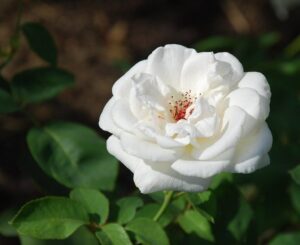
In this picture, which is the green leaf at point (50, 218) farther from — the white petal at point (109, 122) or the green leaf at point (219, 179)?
the green leaf at point (219, 179)

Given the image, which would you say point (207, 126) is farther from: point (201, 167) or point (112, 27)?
point (112, 27)

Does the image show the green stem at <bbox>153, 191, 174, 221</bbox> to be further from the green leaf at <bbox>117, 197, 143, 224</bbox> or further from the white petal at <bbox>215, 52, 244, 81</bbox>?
the white petal at <bbox>215, 52, 244, 81</bbox>

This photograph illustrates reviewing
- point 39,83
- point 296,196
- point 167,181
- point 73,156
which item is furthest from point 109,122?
point 296,196

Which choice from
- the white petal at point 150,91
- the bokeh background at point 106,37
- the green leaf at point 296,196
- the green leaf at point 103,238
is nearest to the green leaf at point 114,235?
the green leaf at point 103,238

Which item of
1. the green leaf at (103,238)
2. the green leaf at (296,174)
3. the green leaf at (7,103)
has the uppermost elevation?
the green leaf at (7,103)

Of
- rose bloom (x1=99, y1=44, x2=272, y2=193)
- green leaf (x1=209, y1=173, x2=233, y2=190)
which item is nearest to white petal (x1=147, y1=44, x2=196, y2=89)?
rose bloom (x1=99, y1=44, x2=272, y2=193)

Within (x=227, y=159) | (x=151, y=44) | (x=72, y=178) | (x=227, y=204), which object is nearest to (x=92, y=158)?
(x=72, y=178)

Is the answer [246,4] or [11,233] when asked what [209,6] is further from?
[11,233]
